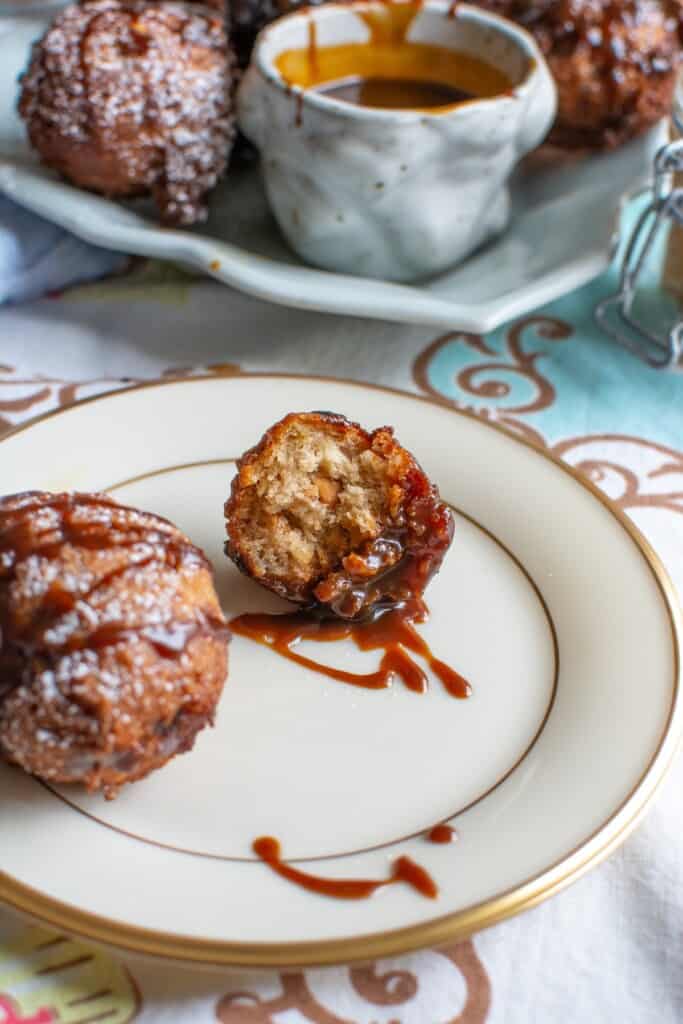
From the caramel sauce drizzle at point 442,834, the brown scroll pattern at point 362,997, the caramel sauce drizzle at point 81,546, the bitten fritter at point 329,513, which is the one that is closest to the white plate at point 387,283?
the bitten fritter at point 329,513

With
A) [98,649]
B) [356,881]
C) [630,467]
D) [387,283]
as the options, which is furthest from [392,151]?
[356,881]

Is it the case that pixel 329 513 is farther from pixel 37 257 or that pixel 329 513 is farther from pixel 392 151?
pixel 37 257

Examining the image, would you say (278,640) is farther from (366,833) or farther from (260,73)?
(260,73)

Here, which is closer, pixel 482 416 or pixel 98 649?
pixel 98 649

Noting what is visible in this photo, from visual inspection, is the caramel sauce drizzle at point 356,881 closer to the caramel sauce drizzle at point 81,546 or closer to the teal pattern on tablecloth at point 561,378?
the caramel sauce drizzle at point 81,546

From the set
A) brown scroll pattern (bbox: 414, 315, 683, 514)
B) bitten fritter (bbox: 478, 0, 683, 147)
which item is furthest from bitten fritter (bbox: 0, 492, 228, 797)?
bitten fritter (bbox: 478, 0, 683, 147)

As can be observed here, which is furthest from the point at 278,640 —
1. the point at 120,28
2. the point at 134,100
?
the point at 120,28
